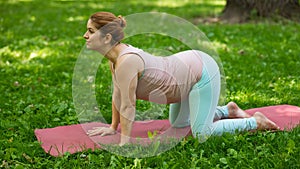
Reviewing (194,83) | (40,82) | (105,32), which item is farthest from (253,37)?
(105,32)

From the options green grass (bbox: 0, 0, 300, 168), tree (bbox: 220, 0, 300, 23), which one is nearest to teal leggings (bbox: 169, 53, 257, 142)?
green grass (bbox: 0, 0, 300, 168)

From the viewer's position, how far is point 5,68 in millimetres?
5773

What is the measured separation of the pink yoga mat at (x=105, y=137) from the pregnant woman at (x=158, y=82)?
130mm

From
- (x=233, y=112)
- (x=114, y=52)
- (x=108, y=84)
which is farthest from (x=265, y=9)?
(x=114, y=52)

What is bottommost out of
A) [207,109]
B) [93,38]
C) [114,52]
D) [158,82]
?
[207,109]

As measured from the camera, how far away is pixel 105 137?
3637 millimetres

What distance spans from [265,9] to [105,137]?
5520 mm

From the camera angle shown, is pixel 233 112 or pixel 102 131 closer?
pixel 102 131

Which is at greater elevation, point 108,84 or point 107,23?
point 107,23

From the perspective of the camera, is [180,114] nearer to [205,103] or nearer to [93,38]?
[205,103]

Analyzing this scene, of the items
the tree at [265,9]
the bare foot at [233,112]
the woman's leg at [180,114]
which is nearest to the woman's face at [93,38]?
the woman's leg at [180,114]

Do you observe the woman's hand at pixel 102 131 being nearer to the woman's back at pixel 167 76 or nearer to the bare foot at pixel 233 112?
the woman's back at pixel 167 76

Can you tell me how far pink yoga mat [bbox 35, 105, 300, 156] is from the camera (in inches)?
137

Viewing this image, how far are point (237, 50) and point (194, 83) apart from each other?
3142 mm
